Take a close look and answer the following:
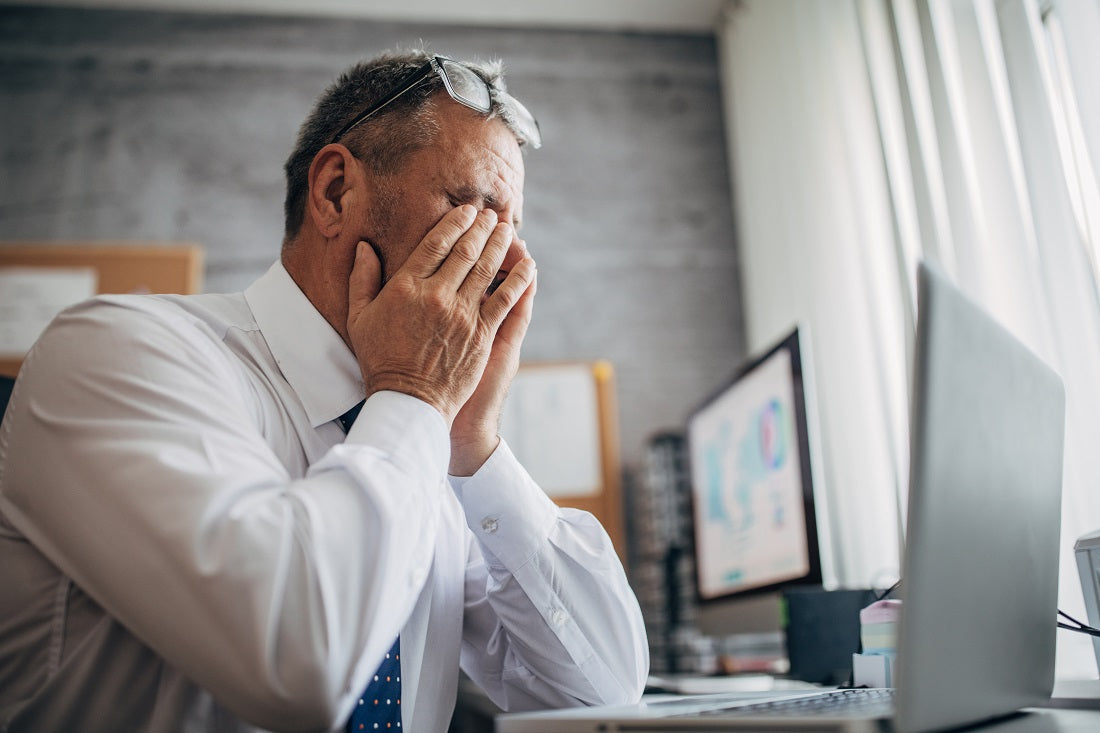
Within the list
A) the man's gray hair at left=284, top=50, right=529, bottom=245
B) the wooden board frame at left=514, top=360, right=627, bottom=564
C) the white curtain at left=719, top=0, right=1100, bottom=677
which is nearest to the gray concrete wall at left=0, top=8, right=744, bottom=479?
the wooden board frame at left=514, top=360, right=627, bottom=564

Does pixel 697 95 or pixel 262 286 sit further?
pixel 697 95

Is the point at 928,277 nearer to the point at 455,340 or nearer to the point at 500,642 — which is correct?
the point at 455,340

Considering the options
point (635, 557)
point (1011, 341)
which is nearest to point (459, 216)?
point (1011, 341)

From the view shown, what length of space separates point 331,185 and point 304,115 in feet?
6.15

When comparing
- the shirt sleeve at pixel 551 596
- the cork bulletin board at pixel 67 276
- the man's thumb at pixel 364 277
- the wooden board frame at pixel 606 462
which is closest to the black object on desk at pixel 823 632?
the shirt sleeve at pixel 551 596

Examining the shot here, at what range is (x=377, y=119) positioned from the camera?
3.67 ft

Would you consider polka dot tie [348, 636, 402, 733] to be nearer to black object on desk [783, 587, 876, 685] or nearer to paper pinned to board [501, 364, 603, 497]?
black object on desk [783, 587, 876, 685]

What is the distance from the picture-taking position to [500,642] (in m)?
1.05

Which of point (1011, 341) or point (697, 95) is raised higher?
point (697, 95)

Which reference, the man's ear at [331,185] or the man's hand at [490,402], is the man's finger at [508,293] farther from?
the man's ear at [331,185]

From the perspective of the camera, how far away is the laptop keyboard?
0.57 metres

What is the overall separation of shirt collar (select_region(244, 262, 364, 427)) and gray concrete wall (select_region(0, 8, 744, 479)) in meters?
1.71

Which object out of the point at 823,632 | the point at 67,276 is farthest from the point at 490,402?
the point at 67,276

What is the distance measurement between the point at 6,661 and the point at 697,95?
108 inches
